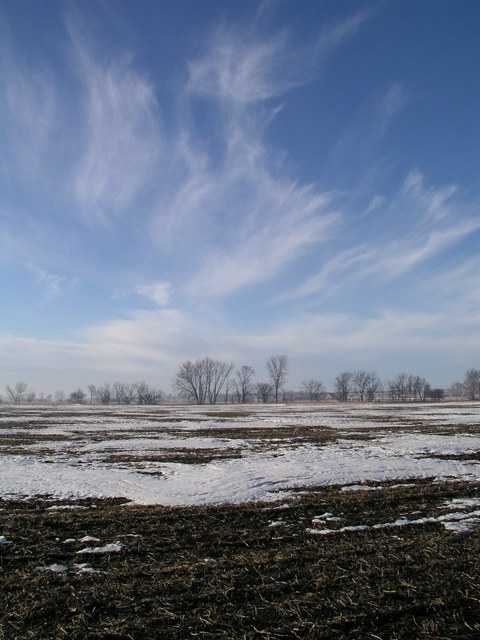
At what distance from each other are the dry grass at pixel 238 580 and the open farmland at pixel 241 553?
2cm

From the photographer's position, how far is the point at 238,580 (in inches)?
187

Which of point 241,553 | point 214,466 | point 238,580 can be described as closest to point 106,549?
point 241,553

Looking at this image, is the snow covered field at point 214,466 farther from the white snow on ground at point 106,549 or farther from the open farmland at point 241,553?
the white snow on ground at point 106,549

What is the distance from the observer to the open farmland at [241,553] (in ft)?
12.6

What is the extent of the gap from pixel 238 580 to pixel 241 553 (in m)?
0.95

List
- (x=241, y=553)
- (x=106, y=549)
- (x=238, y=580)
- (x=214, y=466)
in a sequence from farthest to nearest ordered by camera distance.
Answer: (x=214, y=466) < (x=106, y=549) < (x=241, y=553) < (x=238, y=580)

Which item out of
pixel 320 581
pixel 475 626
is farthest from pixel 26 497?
pixel 475 626

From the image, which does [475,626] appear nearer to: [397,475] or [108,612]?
[108,612]

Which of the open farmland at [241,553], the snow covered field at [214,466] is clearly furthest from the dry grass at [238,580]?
the snow covered field at [214,466]

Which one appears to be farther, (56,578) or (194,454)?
(194,454)

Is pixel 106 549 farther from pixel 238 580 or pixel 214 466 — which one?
pixel 214 466

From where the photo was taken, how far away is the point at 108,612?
13.2ft

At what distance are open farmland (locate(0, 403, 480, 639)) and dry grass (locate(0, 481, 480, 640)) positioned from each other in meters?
0.02

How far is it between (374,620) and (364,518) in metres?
3.70
